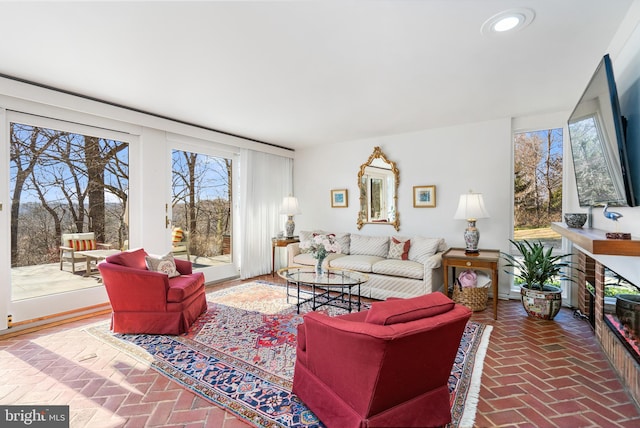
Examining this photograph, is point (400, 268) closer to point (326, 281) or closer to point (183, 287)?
point (326, 281)

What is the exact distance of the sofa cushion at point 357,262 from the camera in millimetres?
4250

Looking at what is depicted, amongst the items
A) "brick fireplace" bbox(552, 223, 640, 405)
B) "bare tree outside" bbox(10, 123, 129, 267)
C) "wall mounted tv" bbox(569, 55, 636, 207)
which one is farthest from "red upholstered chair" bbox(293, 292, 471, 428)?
"bare tree outside" bbox(10, 123, 129, 267)

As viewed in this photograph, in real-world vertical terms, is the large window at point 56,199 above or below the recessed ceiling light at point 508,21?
below

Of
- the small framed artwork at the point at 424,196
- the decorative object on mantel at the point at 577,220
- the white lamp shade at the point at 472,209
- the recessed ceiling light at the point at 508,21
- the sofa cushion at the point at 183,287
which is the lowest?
the sofa cushion at the point at 183,287

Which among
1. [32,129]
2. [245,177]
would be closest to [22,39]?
[32,129]

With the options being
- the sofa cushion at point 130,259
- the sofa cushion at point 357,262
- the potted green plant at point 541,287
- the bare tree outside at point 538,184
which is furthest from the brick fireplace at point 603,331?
the sofa cushion at point 130,259

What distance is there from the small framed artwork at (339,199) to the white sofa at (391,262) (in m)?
0.63

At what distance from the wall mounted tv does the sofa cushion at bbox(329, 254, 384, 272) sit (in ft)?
7.92

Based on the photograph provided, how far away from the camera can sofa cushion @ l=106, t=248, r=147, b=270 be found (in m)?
3.03

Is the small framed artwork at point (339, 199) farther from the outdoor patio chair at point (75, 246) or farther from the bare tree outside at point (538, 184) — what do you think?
the outdoor patio chair at point (75, 246)

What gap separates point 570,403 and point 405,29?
8.64ft

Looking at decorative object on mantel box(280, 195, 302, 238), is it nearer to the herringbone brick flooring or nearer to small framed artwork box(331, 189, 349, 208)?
small framed artwork box(331, 189, 349, 208)

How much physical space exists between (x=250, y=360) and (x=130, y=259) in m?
1.72

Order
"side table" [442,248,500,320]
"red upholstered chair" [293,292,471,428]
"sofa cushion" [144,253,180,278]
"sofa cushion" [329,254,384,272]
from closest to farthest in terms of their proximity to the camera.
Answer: "red upholstered chair" [293,292,471,428] → "sofa cushion" [144,253,180,278] → "side table" [442,248,500,320] → "sofa cushion" [329,254,384,272]
